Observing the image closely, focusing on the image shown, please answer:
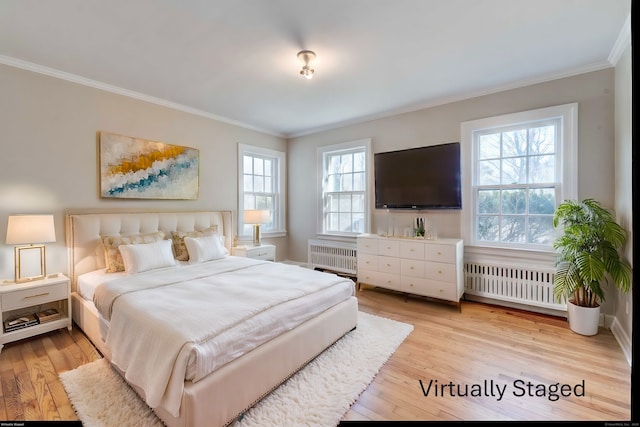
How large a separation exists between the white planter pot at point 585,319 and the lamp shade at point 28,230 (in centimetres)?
489

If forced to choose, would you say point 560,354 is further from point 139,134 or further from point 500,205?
point 139,134

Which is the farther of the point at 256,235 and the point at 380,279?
the point at 256,235

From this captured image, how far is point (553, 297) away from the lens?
2943 mm

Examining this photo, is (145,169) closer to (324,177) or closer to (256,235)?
(256,235)

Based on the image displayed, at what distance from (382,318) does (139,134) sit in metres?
3.59

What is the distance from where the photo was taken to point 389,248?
369 cm

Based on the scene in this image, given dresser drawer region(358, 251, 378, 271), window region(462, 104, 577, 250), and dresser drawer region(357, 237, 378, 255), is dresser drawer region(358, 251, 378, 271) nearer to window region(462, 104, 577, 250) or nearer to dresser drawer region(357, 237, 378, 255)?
dresser drawer region(357, 237, 378, 255)

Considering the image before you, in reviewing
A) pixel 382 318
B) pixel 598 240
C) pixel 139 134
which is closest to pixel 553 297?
pixel 598 240

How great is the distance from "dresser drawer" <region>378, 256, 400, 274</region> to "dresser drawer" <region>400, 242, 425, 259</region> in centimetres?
13

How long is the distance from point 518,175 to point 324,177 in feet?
9.07

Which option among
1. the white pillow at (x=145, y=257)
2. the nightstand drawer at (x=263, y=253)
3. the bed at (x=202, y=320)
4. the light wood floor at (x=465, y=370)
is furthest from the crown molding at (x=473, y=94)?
the white pillow at (x=145, y=257)

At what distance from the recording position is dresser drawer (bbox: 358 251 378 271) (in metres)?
3.83

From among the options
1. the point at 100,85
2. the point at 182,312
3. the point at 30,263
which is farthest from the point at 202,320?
the point at 100,85

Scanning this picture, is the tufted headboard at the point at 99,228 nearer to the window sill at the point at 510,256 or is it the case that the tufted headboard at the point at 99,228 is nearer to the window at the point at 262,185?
the window at the point at 262,185
